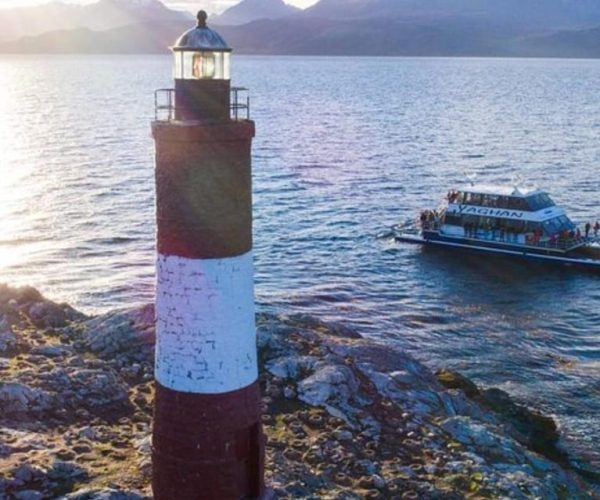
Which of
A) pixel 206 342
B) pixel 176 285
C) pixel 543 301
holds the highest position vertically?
pixel 176 285

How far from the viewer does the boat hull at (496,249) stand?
5194 centimetres

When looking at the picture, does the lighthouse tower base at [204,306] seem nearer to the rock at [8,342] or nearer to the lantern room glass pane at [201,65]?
the lantern room glass pane at [201,65]

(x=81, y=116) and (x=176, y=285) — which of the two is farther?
(x=81, y=116)

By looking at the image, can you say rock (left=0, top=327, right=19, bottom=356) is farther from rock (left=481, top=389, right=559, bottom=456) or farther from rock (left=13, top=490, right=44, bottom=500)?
rock (left=481, top=389, right=559, bottom=456)

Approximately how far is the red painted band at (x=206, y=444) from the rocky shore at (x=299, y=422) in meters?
1.86

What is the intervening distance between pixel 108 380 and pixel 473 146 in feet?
278

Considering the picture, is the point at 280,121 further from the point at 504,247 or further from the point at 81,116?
the point at 504,247

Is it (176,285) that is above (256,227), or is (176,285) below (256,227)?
above

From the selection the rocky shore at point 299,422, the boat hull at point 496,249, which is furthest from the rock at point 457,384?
the boat hull at point 496,249

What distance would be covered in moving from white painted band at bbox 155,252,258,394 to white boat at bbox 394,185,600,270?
4049cm

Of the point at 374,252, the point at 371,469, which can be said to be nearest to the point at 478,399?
the point at 371,469

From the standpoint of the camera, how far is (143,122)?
419 ft

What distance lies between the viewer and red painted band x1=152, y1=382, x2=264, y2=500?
1514 centimetres

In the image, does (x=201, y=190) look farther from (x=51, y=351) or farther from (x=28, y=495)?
(x=51, y=351)
